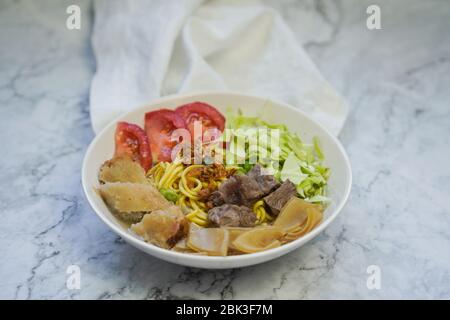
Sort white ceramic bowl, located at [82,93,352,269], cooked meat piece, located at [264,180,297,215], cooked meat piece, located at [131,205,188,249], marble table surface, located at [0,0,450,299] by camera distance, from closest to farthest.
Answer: white ceramic bowl, located at [82,93,352,269]
cooked meat piece, located at [131,205,188,249]
marble table surface, located at [0,0,450,299]
cooked meat piece, located at [264,180,297,215]

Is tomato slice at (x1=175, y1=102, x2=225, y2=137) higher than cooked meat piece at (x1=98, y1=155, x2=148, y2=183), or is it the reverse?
tomato slice at (x1=175, y1=102, x2=225, y2=137)

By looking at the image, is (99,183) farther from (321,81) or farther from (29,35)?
(29,35)

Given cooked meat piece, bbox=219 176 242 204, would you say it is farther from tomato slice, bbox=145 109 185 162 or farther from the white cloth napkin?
the white cloth napkin

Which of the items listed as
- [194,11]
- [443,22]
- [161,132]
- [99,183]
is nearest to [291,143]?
[161,132]

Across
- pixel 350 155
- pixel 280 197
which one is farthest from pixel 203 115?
pixel 350 155

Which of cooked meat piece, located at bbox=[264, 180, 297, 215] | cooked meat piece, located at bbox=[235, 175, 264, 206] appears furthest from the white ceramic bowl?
cooked meat piece, located at bbox=[235, 175, 264, 206]

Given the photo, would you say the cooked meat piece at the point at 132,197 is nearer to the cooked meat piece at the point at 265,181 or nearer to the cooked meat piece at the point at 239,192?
the cooked meat piece at the point at 239,192

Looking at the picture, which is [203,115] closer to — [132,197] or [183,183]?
[183,183]
